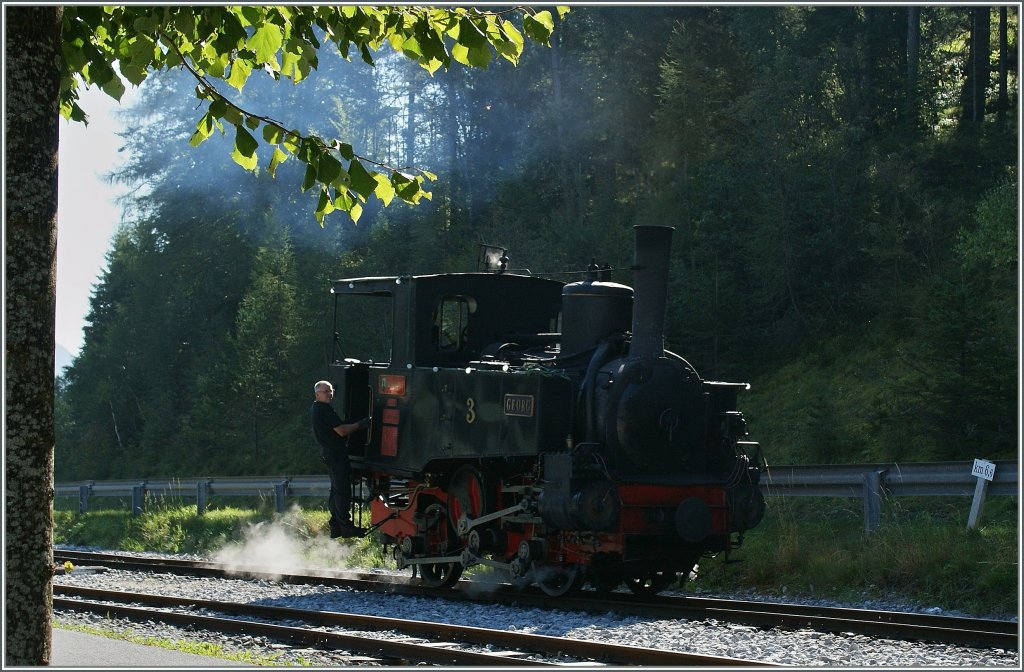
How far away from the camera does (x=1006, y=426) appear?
1644cm

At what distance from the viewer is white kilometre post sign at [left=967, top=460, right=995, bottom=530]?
10.5 m

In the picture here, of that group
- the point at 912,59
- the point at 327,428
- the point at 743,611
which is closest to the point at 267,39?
the point at 743,611

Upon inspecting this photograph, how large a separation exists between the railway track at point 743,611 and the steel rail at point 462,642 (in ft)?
5.60

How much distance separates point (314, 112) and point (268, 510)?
26.8 m

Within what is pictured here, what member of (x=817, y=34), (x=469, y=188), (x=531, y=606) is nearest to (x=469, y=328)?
(x=531, y=606)

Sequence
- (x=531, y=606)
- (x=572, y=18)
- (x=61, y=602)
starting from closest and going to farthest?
(x=531, y=606) < (x=61, y=602) < (x=572, y=18)

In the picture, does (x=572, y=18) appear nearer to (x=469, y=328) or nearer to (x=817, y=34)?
(x=817, y=34)

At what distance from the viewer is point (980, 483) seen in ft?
35.0

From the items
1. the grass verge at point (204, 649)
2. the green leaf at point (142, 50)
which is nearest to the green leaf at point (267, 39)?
the green leaf at point (142, 50)

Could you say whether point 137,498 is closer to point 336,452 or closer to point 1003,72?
point 336,452

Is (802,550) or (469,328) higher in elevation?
(469,328)

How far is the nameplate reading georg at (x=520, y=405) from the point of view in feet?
32.2


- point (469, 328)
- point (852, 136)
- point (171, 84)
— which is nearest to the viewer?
point (469, 328)

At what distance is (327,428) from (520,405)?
2691mm
